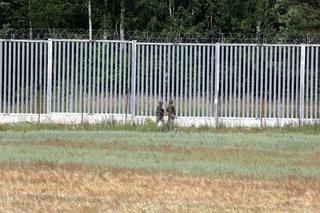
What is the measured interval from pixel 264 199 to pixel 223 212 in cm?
144

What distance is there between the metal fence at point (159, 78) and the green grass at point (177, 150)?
323 centimetres

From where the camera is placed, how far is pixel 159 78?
27.5m

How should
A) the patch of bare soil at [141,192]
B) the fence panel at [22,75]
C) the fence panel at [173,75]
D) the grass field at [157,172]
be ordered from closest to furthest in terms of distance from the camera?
the patch of bare soil at [141,192]
the grass field at [157,172]
the fence panel at [173,75]
the fence panel at [22,75]

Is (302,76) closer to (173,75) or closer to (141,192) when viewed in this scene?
(173,75)

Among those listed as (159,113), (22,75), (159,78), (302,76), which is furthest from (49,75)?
(302,76)

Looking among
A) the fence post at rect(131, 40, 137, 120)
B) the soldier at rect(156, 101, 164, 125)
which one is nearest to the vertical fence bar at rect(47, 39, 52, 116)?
the fence post at rect(131, 40, 137, 120)

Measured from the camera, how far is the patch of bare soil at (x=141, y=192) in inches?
451

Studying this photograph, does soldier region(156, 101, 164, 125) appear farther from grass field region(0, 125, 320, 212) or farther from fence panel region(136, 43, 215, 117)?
grass field region(0, 125, 320, 212)

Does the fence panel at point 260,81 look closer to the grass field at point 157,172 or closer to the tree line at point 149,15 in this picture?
the grass field at point 157,172

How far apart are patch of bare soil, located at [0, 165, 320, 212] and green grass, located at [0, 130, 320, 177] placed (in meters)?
0.96

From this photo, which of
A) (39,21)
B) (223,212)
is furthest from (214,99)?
(39,21)

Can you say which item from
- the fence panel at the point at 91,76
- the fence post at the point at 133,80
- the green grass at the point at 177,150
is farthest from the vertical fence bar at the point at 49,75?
the green grass at the point at 177,150

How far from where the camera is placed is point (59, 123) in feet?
86.0

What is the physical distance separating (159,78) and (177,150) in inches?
360
